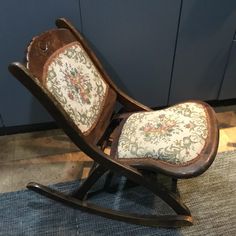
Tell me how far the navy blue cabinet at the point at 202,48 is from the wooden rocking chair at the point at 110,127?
16.4 inches

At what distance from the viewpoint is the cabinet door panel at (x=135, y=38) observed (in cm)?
127

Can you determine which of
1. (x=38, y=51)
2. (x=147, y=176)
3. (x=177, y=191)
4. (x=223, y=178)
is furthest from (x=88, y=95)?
(x=223, y=178)

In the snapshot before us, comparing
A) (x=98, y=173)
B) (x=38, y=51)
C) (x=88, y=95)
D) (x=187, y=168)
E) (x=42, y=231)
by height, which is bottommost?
(x=42, y=231)

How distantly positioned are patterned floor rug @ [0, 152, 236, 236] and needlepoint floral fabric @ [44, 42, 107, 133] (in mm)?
444

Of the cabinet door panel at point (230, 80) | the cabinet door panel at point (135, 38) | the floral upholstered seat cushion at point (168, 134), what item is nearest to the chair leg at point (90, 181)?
the floral upholstered seat cushion at point (168, 134)

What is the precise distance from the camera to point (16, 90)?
1.44 m

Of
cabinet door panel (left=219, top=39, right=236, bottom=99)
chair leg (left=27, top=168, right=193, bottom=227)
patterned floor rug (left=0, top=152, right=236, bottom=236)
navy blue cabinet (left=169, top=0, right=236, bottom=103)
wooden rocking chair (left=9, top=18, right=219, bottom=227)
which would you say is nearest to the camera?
wooden rocking chair (left=9, top=18, right=219, bottom=227)

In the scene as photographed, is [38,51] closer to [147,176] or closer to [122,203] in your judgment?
[147,176]

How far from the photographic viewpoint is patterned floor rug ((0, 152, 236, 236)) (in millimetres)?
1211

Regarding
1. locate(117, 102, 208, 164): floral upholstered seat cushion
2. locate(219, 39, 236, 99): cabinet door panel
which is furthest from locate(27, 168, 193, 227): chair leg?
locate(219, 39, 236, 99): cabinet door panel

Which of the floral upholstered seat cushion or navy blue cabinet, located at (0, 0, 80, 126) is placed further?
navy blue cabinet, located at (0, 0, 80, 126)

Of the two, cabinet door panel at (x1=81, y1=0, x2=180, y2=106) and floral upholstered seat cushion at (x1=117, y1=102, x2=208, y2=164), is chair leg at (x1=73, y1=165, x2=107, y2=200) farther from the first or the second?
cabinet door panel at (x1=81, y1=0, x2=180, y2=106)

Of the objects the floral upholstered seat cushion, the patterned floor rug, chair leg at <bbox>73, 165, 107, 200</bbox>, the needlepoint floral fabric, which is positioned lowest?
the patterned floor rug

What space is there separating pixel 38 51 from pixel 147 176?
23.1 inches
